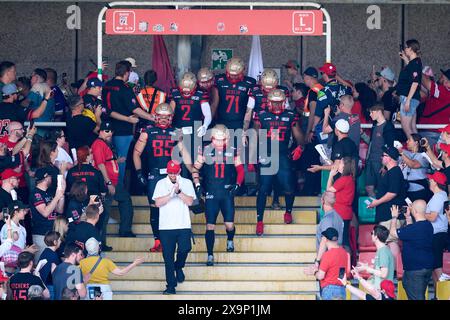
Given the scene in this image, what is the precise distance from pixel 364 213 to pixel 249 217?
159 centimetres

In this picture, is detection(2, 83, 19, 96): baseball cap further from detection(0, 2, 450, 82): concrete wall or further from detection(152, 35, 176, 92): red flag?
detection(0, 2, 450, 82): concrete wall

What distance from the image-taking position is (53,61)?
79.5 feet

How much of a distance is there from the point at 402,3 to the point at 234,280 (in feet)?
18.9

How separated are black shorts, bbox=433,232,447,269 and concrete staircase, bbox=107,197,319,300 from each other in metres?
1.59

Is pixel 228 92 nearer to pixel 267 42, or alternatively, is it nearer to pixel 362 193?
pixel 362 193

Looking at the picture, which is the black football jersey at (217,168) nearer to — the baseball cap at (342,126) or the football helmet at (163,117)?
the football helmet at (163,117)

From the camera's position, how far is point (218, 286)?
63.3 ft

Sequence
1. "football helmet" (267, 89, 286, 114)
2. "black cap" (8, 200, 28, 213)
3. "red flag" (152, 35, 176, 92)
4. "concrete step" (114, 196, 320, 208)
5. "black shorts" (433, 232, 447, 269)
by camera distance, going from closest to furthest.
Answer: "black cap" (8, 200, 28, 213), "black shorts" (433, 232, 447, 269), "football helmet" (267, 89, 286, 114), "concrete step" (114, 196, 320, 208), "red flag" (152, 35, 176, 92)

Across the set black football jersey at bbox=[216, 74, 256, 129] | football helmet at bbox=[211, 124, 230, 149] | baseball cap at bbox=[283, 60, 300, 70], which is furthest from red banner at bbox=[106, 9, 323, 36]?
baseball cap at bbox=[283, 60, 300, 70]

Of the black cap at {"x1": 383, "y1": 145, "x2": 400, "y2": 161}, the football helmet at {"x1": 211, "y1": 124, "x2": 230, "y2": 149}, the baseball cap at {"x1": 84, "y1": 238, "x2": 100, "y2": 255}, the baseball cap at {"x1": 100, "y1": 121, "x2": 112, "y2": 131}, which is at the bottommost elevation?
the baseball cap at {"x1": 84, "y1": 238, "x2": 100, "y2": 255}

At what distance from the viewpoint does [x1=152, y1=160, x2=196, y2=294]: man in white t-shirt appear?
18672mm

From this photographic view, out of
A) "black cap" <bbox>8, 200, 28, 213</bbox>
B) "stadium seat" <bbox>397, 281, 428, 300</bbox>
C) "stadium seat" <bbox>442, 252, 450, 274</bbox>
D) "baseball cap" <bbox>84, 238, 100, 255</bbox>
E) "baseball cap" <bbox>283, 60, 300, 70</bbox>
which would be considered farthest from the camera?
"baseball cap" <bbox>283, 60, 300, 70</bbox>
